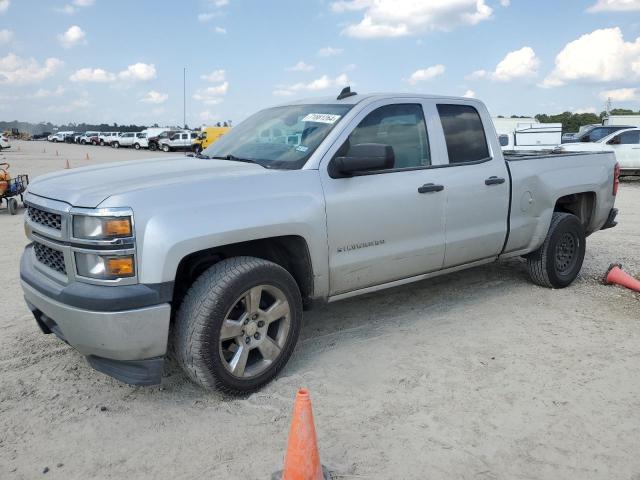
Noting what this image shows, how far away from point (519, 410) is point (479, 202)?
6.26 feet

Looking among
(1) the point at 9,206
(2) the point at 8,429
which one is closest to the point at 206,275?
(2) the point at 8,429

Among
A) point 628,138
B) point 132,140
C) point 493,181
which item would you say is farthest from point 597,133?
point 132,140

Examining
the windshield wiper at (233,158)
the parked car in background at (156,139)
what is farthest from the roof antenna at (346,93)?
the parked car in background at (156,139)

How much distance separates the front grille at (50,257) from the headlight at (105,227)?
333 mm

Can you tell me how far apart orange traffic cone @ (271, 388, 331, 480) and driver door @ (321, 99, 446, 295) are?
4.66 ft

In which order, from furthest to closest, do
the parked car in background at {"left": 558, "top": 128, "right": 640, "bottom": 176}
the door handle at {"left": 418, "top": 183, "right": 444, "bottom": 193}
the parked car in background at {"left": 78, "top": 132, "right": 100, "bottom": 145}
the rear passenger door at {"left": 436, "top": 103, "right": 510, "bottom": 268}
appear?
the parked car in background at {"left": 78, "top": 132, "right": 100, "bottom": 145}
the parked car in background at {"left": 558, "top": 128, "right": 640, "bottom": 176}
the rear passenger door at {"left": 436, "top": 103, "right": 510, "bottom": 268}
the door handle at {"left": 418, "top": 183, "right": 444, "bottom": 193}

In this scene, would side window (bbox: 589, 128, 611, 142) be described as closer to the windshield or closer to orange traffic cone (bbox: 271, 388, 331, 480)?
the windshield

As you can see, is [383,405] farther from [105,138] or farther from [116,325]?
[105,138]

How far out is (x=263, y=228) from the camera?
11.0 ft

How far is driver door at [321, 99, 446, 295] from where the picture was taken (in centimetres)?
379

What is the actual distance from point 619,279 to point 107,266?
4993 mm

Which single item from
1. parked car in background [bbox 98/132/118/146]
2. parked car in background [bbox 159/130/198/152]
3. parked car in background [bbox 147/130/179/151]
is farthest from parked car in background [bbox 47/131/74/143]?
parked car in background [bbox 159/130/198/152]

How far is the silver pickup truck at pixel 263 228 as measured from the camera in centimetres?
298

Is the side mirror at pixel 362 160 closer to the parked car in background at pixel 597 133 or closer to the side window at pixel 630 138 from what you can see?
the side window at pixel 630 138
